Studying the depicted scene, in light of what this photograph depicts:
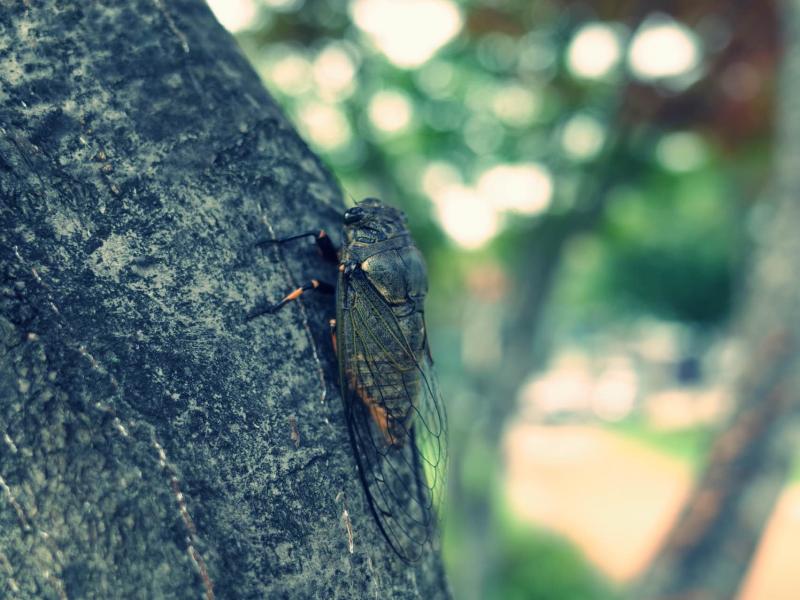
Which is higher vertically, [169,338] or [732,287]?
[732,287]

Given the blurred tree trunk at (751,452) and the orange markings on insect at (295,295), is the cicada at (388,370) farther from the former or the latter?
the blurred tree trunk at (751,452)

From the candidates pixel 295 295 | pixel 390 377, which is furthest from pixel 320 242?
pixel 390 377

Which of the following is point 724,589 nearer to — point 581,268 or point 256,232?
point 256,232

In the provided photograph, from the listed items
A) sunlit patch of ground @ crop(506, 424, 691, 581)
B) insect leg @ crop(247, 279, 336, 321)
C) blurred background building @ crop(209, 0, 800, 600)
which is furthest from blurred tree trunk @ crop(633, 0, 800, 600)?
sunlit patch of ground @ crop(506, 424, 691, 581)

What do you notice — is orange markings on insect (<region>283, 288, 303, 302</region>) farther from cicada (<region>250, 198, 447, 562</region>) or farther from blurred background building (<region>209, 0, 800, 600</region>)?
blurred background building (<region>209, 0, 800, 600</region>)

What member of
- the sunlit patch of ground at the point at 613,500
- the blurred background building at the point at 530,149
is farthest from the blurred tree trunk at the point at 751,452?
the sunlit patch of ground at the point at 613,500

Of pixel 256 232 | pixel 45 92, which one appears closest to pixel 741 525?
pixel 256 232

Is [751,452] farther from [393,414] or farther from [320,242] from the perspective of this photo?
[320,242]
